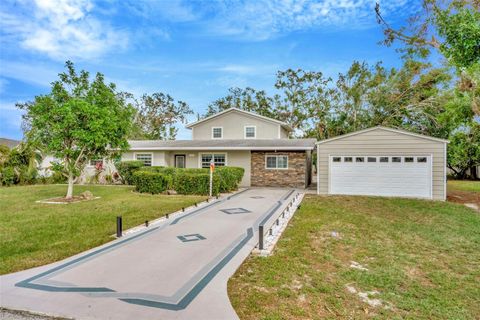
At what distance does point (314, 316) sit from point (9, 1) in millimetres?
11147

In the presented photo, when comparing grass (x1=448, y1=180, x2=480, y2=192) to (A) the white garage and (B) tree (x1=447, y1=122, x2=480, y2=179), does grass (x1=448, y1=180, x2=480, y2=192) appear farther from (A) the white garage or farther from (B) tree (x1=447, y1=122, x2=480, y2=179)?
(A) the white garage

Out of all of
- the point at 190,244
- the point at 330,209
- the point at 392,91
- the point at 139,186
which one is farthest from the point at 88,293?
the point at 392,91

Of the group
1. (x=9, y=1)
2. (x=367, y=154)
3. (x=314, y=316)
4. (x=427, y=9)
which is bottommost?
(x=314, y=316)

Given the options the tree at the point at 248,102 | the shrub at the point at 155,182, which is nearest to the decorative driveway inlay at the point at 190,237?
the shrub at the point at 155,182

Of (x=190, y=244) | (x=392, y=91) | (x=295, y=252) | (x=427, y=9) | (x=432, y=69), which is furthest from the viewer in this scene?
(x=392, y=91)

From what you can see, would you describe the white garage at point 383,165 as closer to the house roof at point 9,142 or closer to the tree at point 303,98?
the tree at point 303,98

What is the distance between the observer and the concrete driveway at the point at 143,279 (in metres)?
3.38

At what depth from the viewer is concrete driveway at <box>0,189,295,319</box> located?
133 inches

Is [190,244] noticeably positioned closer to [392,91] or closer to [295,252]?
[295,252]

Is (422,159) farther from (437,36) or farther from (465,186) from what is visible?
(465,186)

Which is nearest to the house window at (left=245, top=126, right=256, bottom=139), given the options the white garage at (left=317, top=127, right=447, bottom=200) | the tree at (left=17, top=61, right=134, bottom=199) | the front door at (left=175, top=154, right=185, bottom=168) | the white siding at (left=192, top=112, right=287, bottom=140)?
the white siding at (left=192, top=112, right=287, bottom=140)

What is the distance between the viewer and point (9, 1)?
803 cm

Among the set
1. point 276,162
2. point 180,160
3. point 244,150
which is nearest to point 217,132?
point 180,160

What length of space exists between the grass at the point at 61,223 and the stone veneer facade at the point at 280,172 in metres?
5.94
